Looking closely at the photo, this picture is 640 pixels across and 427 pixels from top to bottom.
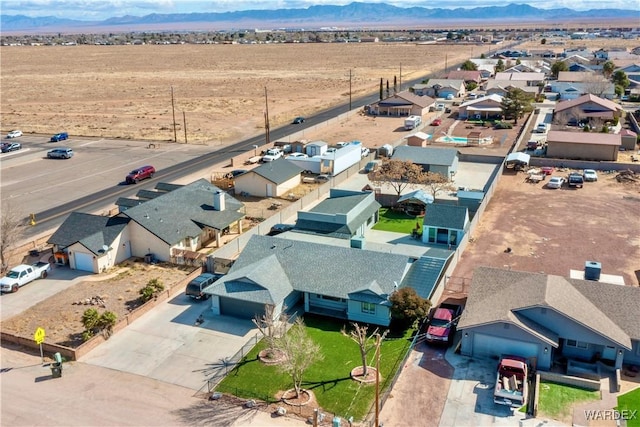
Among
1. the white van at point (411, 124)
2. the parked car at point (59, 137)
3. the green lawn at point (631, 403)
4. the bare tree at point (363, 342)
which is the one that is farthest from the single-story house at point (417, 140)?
the green lawn at point (631, 403)

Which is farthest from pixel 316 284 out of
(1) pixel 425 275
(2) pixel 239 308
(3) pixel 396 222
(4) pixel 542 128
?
(4) pixel 542 128

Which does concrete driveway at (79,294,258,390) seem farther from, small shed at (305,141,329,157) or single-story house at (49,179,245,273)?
small shed at (305,141,329,157)

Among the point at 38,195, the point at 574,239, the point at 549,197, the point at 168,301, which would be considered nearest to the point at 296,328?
the point at 168,301

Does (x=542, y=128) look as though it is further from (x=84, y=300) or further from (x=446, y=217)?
(x=84, y=300)

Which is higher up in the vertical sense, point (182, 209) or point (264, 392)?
point (182, 209)

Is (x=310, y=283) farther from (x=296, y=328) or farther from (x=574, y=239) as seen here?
(x=574, y=239)
